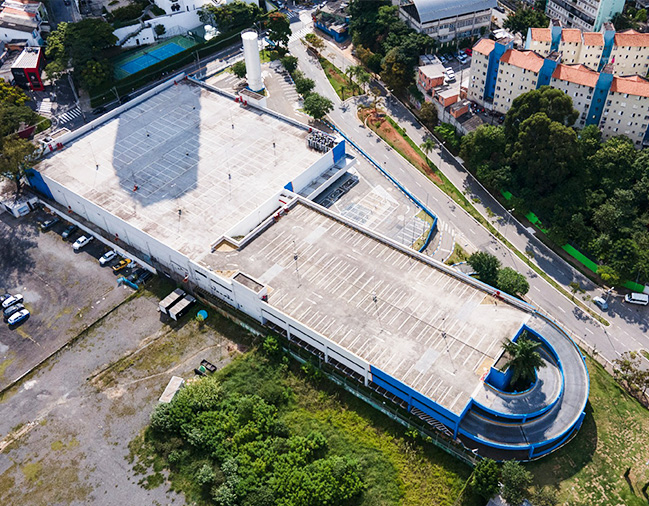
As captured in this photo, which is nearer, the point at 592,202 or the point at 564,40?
the point at 592,202

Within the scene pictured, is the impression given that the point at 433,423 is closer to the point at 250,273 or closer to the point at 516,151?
the point at 250,273

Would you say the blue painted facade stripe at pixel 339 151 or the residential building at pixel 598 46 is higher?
the residential building at pixel 598 46

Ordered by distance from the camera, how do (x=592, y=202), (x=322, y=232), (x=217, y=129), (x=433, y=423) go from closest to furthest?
1. (x=433, y=423)
2. (x=322, y=232)
3. (x=592, y=202)
4. (x=217, y=129)

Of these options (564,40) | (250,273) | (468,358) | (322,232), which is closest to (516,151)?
(564,40)

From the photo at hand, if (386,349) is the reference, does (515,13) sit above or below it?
above

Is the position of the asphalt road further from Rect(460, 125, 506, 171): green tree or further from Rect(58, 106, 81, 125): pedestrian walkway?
Rect(58, 106, 81, 125): pedestrian walkway

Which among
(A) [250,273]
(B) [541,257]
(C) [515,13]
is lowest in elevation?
(B) [541,257]

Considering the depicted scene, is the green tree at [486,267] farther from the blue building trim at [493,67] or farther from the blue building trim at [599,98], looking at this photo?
the blue building trim at [493,67]

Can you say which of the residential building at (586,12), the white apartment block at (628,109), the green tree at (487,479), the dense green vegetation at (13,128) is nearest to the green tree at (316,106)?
the white apartment block at (628,109)
